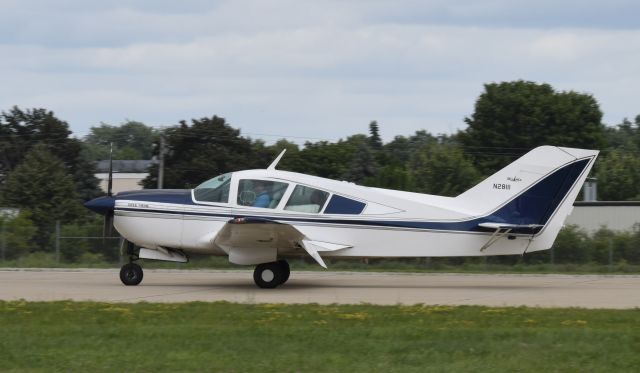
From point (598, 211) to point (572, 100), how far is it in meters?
39.8

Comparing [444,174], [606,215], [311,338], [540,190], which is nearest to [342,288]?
[540,190]

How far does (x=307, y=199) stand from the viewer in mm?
19344

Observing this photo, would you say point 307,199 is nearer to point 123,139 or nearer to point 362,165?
point 362,165

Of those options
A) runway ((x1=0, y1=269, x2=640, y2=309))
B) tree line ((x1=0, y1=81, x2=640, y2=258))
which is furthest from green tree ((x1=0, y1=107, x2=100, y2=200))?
runway ((x1=0, y1=269, x2=640, y2=309))

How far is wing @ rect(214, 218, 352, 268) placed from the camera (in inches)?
724

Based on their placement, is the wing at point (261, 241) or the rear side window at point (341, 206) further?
the rear side window at point (341, 206)

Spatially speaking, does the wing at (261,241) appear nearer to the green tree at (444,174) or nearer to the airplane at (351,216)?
the airplane at (351,216)

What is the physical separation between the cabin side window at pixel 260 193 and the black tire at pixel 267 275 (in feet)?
3.91

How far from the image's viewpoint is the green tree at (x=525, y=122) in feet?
250

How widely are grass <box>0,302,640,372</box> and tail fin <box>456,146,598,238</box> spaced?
4.85m

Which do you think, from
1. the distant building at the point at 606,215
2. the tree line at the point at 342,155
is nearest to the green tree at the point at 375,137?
the tree line at the point at 342,155

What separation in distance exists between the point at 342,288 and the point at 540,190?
4.41 m

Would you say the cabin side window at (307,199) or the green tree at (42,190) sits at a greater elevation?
the green tree at (42,190)

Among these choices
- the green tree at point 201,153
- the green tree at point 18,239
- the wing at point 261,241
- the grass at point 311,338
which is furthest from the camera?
the green tree at point 201,153
